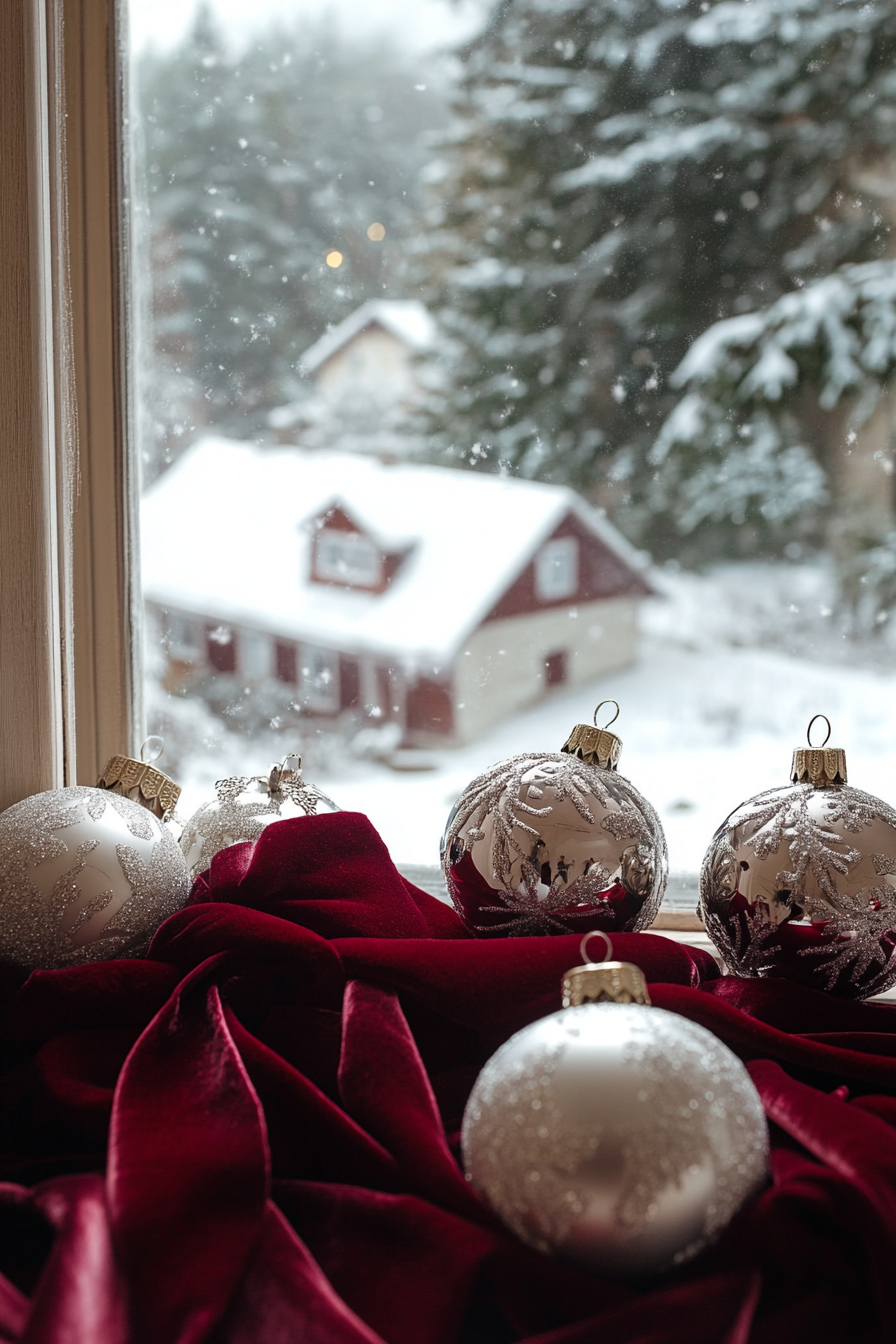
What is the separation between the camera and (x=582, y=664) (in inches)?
36.9

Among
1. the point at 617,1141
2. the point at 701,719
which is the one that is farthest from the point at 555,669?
the point at 617,1141

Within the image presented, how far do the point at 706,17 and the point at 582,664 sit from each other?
0.54m

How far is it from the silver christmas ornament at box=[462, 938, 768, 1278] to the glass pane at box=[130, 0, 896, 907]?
50 cm

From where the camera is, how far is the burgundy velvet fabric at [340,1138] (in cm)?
40

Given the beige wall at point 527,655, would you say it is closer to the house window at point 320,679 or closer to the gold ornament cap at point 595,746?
the house window at point 320,679

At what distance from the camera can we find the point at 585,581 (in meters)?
0.92

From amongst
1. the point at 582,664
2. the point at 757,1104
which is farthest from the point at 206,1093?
the point at 582,664

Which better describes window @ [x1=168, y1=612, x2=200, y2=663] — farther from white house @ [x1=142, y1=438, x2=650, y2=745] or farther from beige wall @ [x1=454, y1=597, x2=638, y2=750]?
beige wall @ [x1=454, y1=597, x2=638, y2=750]

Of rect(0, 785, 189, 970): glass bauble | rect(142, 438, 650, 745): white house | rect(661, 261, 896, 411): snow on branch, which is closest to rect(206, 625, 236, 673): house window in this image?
rect(142, 438, 650, 745): white house

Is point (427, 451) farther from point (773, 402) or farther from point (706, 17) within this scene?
point (706, 17)

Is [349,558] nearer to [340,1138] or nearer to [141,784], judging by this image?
[141,784]

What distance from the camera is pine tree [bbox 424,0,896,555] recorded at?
831mm

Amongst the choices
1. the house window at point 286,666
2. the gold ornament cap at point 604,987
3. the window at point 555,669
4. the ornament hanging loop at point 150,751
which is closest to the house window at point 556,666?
the window at point 555,669

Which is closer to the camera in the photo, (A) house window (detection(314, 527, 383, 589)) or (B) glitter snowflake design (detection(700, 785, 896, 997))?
(B) glitter snowflake design (detection(700, 785, 896, 997))
